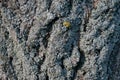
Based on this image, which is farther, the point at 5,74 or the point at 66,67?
the point at 5,74

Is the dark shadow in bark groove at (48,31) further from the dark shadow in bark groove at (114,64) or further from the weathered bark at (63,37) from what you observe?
the dark shadow in bark groove at (114,64)

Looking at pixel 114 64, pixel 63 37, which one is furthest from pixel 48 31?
pixel 114 64

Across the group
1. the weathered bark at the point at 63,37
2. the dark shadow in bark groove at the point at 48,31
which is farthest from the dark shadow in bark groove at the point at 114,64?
the dark shadow in bark groove at the point at 48,31

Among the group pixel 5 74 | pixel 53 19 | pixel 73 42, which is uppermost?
pixel 53 19

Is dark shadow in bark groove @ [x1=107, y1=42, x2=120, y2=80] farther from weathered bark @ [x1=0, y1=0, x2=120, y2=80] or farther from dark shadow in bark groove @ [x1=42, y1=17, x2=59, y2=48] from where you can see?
dark shadow in bark groove @ [x1=42, y1=17, x2=59, y2=48]

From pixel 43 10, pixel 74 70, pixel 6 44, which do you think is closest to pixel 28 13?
pixel 43 10

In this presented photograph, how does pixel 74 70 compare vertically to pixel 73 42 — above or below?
below

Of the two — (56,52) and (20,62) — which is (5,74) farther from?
(56,52)

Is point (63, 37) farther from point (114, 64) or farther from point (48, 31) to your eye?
point (114, 64)

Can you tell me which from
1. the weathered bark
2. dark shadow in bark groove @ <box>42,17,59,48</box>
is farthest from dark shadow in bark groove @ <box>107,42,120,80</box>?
A: dark shadow in bark groove @ <box>42,17,59,48</box>
